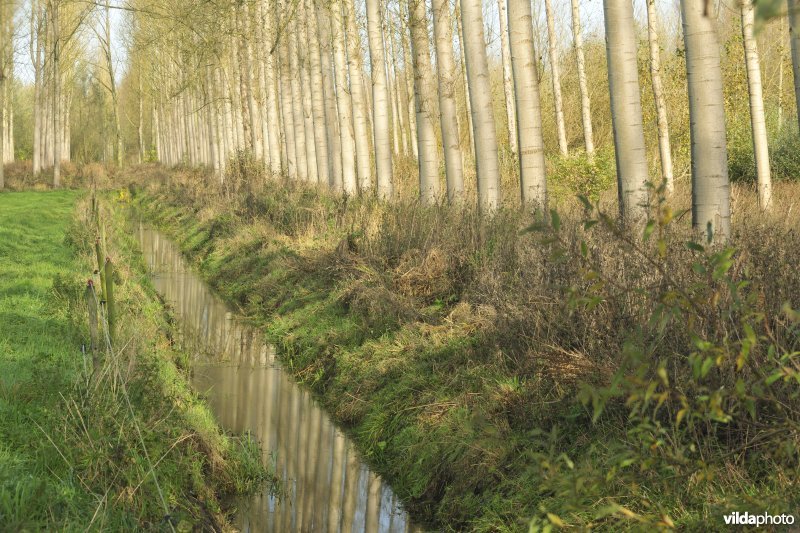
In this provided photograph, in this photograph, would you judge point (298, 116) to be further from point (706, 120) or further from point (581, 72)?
point (706, 120)

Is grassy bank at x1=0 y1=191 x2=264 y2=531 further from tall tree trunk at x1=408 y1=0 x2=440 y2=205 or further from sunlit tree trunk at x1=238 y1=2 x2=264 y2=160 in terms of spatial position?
sunlit tree trunk at x1=238 y1=2 x2=264 y2=160

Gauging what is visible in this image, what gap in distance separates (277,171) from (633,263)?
66.3ft

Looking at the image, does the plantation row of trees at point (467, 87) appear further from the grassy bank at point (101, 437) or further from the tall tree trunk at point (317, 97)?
the grassy bank at point (101, 437)

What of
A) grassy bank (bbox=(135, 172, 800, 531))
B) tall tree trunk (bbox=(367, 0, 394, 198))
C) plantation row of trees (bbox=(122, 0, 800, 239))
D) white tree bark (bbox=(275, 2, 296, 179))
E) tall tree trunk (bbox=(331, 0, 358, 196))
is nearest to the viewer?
grassy bank (bbox=(135, 172, 800, 531))

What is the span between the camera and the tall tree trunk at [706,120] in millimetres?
6602

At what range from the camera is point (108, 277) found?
6.75 metres

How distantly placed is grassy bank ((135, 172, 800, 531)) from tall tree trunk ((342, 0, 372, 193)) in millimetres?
4987

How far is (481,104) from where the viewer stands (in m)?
11.3

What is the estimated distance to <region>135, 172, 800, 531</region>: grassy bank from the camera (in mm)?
3238

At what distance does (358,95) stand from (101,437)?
1320 cm

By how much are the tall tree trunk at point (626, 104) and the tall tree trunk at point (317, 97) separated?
11.8m

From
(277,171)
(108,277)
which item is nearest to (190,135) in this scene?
(277,171)

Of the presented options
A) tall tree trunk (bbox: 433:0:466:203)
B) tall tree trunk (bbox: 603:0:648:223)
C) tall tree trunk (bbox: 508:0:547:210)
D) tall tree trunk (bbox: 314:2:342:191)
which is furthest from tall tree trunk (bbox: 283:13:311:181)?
tall tree trunk (bbox: 603:0:648:223)

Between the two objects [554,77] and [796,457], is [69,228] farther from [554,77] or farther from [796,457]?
[796,457]
